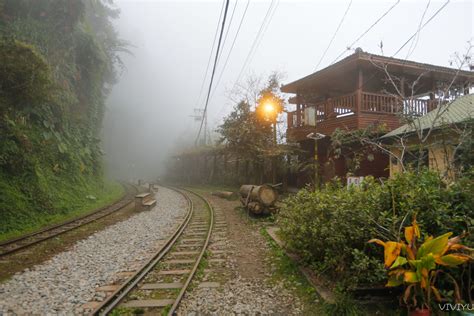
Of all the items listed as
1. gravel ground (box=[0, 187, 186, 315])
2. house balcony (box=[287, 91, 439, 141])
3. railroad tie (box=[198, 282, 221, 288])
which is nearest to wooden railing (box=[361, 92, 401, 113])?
house balcony (box=[287, 91, 439, 141])

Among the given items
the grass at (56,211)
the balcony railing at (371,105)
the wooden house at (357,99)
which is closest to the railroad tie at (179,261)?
the grass at (56,211)

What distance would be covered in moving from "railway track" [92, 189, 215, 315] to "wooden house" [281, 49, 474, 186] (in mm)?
5609

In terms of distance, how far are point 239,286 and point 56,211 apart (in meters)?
9.16

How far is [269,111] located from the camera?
57.3 feet

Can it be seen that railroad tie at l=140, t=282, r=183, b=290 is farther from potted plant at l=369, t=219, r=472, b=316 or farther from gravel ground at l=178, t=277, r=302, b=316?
potted plant at l=369, t=219, r=472, b=316

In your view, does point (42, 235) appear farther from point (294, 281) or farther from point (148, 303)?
point (294, 281)

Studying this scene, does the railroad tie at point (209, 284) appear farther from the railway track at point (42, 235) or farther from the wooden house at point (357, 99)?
the wooden house at point (357, 99)

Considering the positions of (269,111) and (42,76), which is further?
(269,111)

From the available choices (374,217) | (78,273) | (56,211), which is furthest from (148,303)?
(56,211)

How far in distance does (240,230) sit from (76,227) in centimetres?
521

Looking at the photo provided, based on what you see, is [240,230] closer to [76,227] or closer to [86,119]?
[76,227]

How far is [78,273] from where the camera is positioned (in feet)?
17.9

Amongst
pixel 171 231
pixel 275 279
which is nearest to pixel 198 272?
pixel 275 279

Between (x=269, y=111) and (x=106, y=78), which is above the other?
(x=106, y=78)
